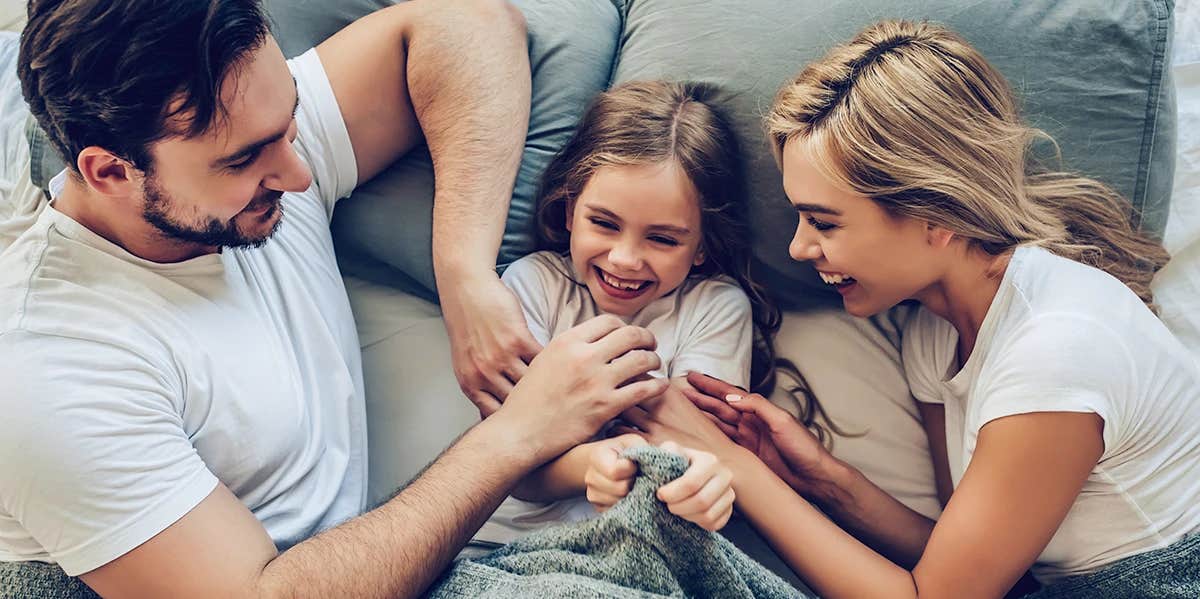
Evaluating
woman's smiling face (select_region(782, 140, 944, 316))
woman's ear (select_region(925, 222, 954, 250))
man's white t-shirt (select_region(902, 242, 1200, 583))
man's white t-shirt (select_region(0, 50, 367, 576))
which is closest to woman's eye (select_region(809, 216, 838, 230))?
woman's smiling face (select_region(782, 140, 944, 316))

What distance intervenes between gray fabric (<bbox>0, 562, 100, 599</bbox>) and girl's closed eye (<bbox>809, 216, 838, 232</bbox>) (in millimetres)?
1017

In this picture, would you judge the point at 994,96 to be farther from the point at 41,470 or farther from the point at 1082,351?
the point at 41,470

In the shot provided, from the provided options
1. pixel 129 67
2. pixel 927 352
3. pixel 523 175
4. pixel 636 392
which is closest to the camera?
pixel 129 67

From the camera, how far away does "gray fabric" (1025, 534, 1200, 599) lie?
1192mm

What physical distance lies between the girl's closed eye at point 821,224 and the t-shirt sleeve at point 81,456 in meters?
0.84

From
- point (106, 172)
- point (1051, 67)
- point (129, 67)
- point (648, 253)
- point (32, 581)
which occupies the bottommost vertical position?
point (32, 581)

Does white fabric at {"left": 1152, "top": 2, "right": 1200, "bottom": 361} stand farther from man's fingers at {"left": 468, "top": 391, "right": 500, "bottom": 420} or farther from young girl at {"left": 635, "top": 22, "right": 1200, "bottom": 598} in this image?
man's fingers at {"left": 468, "top": 391, "right": 500, "bottom": 420}

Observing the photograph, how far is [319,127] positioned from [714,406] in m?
0.72

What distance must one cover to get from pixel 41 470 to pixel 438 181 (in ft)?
2.30

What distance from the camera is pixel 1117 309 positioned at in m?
1.20

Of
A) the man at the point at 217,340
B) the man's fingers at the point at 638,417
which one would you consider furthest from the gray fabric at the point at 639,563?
the man's fingers at the point at 638,417

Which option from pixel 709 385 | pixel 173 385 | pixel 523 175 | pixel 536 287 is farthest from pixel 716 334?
pixel 173 385

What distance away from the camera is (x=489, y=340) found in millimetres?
1426

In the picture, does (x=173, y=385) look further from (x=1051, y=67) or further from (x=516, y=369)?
(x=1051, y=67)
